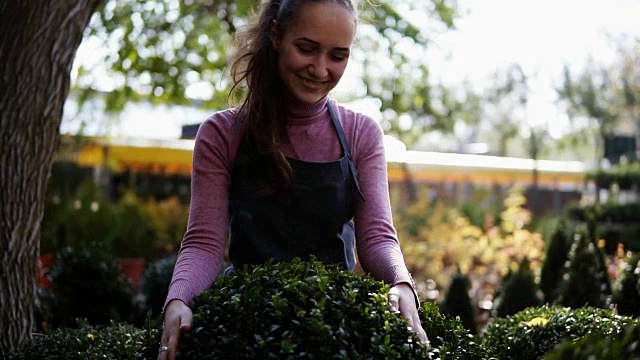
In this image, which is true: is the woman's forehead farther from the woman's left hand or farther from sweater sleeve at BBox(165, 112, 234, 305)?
the woman's left hand

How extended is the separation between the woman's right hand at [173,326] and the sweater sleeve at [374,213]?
0.56 metres

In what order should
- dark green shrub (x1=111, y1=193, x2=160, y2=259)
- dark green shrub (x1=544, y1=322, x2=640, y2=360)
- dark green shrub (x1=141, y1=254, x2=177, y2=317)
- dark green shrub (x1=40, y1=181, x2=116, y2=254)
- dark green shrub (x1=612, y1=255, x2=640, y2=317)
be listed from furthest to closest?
dark green shrub (x1=111, y1=193, x2=160, y2=259), dark green shrub (x1=40, y1=181, x2=116, y2=254), dark green shrub (x1=141, y1=254, x2=177, y2=317), dark green shrub (x1=612, y1=255, x2=640, y2=317), dark green shrub (x1=544, y1=322, x2=640, y2=360)

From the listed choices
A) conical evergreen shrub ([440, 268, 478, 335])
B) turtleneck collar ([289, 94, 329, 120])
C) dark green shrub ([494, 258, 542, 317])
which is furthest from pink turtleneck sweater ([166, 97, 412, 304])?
dark green shrub ([494, 258, 542, 317])

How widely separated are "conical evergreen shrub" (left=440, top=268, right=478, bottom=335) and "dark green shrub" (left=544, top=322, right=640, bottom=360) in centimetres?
352

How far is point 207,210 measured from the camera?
252cm

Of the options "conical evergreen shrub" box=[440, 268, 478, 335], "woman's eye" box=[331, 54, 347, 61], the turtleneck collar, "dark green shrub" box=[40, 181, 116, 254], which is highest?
"woman's eye" box=[331, 54, 347, 61]

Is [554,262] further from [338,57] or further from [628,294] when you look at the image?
[338,57]

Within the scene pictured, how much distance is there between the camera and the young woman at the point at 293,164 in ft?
8.33

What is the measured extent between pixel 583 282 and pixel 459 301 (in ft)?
2.50

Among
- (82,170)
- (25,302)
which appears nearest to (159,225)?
(25,302)

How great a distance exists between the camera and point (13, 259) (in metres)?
3.89

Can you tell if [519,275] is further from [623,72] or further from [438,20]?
[623,72]

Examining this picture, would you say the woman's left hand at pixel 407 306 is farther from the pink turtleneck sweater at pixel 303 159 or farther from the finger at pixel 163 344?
the finger at pixel 163 344

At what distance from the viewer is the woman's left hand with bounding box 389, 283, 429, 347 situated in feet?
7.12
